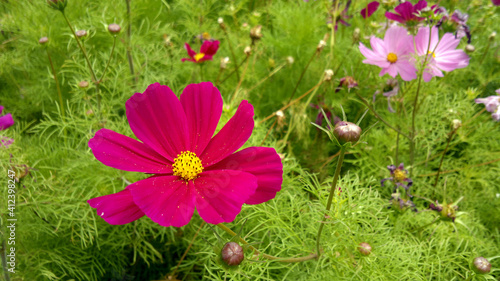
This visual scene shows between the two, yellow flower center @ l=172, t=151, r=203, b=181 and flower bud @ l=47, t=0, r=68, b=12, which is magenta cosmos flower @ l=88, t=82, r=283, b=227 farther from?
flower bud @ l=47, t=0, r=68, b=12

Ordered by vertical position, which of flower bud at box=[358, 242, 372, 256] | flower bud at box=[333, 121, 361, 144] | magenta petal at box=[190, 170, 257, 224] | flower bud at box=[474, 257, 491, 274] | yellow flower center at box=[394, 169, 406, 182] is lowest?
yellow flower center at box=[394, 169, 406, 182]

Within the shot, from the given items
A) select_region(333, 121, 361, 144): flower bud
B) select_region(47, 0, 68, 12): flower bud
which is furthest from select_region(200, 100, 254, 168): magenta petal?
select_region(47, 0, 68, 12): flower bud

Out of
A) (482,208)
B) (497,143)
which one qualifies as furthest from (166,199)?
(497,143)

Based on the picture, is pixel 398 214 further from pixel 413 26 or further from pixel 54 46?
pixel 54 46

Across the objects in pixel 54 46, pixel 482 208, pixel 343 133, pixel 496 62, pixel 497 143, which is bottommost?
pixel 482 208

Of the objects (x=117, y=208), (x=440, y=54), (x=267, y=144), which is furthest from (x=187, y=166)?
(x=440, y=54)

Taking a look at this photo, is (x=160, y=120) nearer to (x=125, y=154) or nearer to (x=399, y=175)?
(x=125, y=154)

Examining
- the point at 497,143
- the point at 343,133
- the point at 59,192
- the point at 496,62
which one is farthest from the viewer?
the point at 496,62
